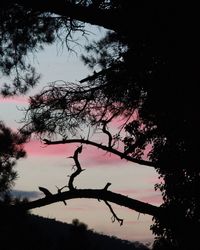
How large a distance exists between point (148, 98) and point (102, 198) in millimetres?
2759

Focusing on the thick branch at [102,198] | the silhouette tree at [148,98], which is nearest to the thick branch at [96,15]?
the silhouette tree at [148,98]

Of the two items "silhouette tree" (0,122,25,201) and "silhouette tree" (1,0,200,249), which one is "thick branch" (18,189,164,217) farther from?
"silhouette tree" (0,122,25,201)

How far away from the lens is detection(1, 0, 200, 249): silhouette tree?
14.1 feet

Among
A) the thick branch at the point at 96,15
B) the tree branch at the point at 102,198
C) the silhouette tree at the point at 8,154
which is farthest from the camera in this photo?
the silhouette tree at the point at 8,154

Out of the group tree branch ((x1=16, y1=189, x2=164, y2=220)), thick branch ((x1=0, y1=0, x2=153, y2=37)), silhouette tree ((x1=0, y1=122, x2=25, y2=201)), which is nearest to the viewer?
tree branch ((x1=16, y1=189, x2=164, y2=220))

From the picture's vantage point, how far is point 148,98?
6281 millimetres

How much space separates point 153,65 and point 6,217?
2912 millimetres

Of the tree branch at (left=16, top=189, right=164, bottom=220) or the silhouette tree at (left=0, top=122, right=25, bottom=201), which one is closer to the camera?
the tree branch at (left=16, top=189, right=164, bottom=220)

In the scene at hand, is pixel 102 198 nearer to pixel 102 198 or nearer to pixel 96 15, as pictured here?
pixel 102 198

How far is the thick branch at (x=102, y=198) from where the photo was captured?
147 inches

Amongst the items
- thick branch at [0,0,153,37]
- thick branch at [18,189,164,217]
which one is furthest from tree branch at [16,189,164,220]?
thick branch at [0,0,153,37]

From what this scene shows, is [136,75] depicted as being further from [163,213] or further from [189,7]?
[163,213]

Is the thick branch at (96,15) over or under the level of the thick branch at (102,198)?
over

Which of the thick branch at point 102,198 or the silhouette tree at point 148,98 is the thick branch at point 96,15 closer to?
the silhouette tree at point 148,98
